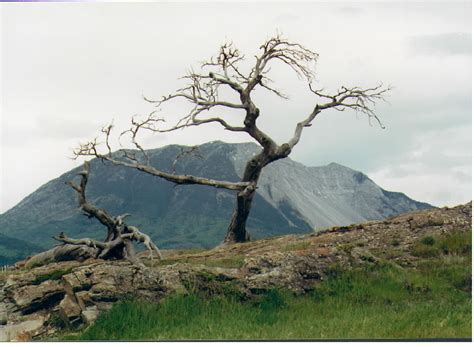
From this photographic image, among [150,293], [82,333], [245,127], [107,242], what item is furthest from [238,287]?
[245,127]

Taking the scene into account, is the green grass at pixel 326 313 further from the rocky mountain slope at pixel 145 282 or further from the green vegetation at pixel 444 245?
the green vegetation at pixel 444 245

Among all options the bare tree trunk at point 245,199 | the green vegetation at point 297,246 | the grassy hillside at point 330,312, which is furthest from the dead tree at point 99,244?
the grassy hillside at point 330,312

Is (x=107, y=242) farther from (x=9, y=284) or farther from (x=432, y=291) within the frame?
(x=432, y=291)

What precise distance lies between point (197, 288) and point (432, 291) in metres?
7.33

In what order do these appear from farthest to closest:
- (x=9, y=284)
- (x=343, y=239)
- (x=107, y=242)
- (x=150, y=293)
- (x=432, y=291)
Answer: (x=107, y=242) < (x=343, y=239) < (x=9, y=284) < (x=432, y=291) < (x=150, y=293)

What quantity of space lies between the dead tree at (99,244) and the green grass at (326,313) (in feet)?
37.2

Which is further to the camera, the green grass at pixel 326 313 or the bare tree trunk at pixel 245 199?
the bare tree trunk at pixel 245 199

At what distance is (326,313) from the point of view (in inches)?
813

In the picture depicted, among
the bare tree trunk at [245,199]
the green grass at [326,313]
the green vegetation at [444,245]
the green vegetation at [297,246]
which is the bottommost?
the green grass at [326,313]

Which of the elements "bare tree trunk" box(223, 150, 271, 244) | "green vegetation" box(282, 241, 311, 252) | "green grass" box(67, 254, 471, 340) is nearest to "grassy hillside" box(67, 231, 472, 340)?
"green grass" box(67, 254, 471, 340)

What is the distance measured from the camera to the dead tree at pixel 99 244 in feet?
108

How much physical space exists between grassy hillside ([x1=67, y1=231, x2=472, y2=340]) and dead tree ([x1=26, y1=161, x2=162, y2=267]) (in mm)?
11208

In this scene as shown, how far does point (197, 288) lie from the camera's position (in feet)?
71.5

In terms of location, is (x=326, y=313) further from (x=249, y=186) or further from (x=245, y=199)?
(x=245, y=199)
